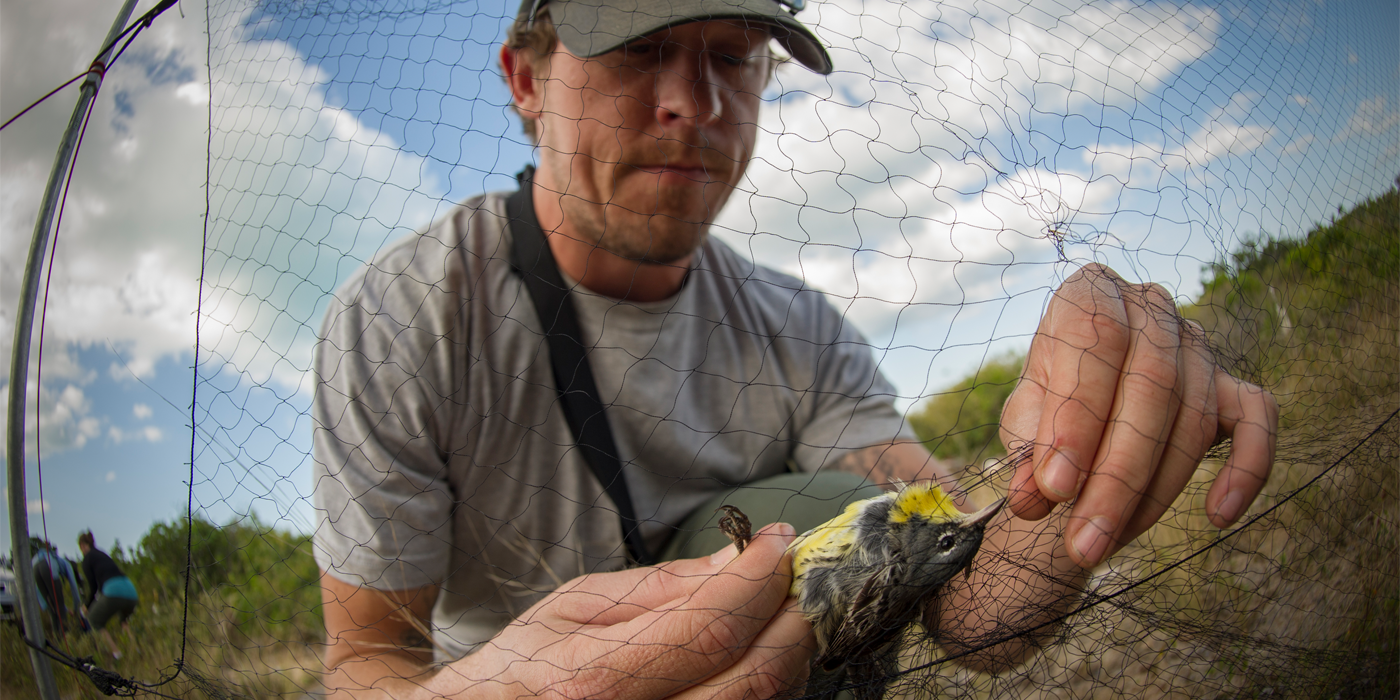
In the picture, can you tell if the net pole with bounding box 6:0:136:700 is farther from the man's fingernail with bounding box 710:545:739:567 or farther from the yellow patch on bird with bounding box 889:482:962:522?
the yellow patch on bird with bounding box 889:482:962:522

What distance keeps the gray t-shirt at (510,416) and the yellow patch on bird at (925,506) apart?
0.39 meters

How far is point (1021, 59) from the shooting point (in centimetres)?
115

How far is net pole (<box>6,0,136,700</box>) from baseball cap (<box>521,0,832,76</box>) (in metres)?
0.75

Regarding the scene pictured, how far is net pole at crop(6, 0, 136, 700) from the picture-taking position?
1.06 meters

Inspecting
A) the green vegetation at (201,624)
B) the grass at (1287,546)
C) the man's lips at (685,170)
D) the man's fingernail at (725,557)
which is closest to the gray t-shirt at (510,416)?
the green vegetation at (201,624)

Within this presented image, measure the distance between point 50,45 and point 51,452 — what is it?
2.35ft

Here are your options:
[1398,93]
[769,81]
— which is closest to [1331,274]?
[1398,93]

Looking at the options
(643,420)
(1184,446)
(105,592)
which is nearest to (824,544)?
(1184,446)

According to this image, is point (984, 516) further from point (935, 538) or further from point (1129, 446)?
point (1129, 446)

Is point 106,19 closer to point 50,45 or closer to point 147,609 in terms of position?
point 50,45

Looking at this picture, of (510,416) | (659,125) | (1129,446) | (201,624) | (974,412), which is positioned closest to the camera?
(1129,446)

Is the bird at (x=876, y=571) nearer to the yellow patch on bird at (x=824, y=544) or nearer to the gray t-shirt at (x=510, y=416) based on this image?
the yellow patch on bird at (x=824, y=544)

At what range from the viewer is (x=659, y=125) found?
1.31 meters

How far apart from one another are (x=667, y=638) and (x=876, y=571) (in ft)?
1.05
